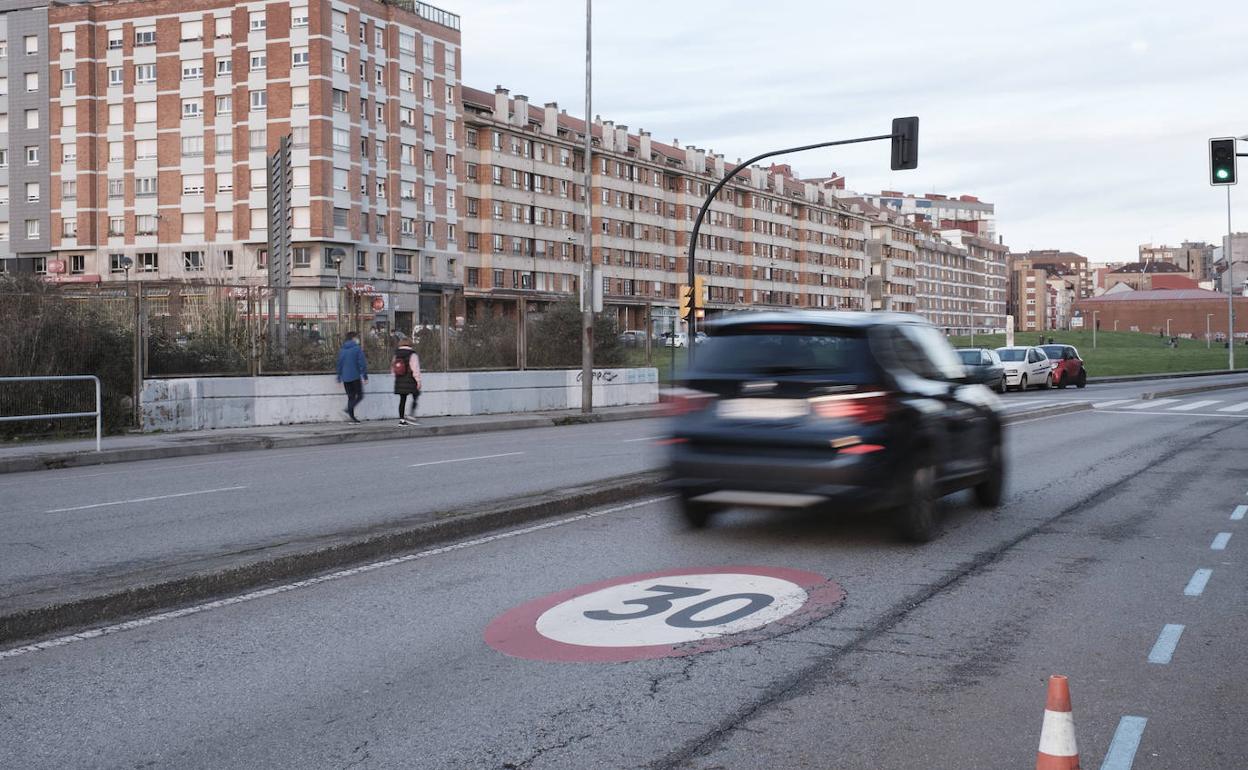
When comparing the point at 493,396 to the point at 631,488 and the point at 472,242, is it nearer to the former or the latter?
the point at 631,488

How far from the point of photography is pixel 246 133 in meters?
68.4

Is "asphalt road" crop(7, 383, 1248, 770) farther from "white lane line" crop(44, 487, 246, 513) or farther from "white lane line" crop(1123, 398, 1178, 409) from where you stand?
"white lane line" crop(1123, 398, 1178, 409)

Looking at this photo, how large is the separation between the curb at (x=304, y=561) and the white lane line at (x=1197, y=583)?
4.86 metres

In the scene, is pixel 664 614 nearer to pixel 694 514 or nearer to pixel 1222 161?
pixel 694 514

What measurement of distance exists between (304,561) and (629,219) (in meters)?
91.3

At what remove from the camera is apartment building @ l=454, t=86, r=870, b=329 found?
3253 inches

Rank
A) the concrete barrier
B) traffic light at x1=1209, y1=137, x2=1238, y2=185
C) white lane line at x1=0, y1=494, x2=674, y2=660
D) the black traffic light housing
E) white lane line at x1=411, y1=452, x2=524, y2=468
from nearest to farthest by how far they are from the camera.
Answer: white lane line at x1=0, y1=494, x2=674, y2=660, white lane line at x1=411, y1=452, x2=524, y2=468, the concrete barrier, traffic light at x1=1209, y1=137, x2=1238, y2=185, the black traffic light housing

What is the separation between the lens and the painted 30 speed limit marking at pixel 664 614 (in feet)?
18.2

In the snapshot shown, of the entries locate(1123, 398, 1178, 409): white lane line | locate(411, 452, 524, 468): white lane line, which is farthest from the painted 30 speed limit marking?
locate(1123, 398, 1178, 409): white lane line

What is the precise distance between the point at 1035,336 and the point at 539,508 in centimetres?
10495

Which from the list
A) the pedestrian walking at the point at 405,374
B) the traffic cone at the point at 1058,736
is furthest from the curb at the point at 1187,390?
the traffic cone at the point at 1058,736

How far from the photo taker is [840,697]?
15.6 feet

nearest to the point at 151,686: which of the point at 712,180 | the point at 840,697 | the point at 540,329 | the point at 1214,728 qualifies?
the point at 840,697

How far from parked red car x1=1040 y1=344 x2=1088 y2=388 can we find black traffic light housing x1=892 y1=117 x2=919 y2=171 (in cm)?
1811
